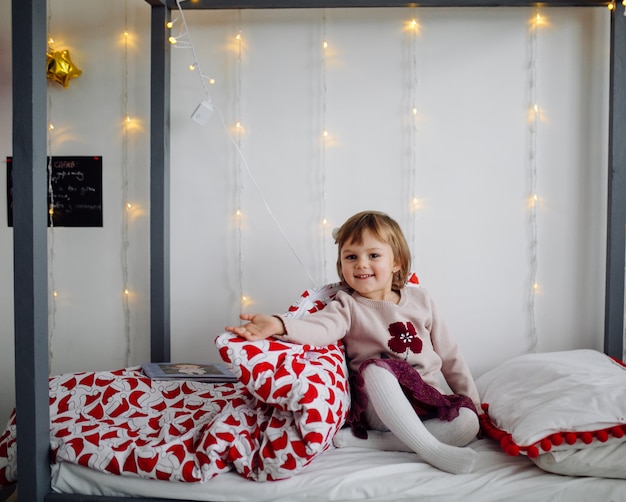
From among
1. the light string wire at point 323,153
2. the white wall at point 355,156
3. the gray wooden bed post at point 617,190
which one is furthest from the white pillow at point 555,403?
the light string wire at point 323,153

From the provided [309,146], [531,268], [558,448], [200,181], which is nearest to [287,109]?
[309,146]

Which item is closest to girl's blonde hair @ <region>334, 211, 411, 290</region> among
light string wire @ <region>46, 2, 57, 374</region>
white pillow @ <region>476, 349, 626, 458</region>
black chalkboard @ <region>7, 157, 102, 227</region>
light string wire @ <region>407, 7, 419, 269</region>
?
light string wire @ <region>407, 7, 419, 269</region>

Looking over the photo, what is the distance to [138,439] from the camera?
4.80 ft

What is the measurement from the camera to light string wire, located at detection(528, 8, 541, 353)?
211cm

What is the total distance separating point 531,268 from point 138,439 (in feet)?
4.60

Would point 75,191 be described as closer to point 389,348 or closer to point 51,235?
point 51,235

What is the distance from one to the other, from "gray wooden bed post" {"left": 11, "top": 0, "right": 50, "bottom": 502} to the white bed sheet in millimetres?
143

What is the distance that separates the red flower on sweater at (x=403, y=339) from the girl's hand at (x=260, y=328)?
0.35m

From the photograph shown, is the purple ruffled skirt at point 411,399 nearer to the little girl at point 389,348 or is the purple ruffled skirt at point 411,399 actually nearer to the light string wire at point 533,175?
the little girl at point 389,348

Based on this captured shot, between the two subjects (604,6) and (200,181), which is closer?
(604,6)

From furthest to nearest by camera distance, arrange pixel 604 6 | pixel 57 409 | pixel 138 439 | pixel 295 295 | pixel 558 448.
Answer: pixel 295 295, pixel 604 6, pixel 57 409, pixel 138 439, pixel 558 448

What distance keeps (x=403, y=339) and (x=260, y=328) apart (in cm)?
43

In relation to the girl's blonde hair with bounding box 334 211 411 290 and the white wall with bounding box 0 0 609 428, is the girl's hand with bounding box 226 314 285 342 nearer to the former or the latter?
the girl's blonde hair with bounding box 334 211 411 290

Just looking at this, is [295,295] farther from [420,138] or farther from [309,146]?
[420,138]
